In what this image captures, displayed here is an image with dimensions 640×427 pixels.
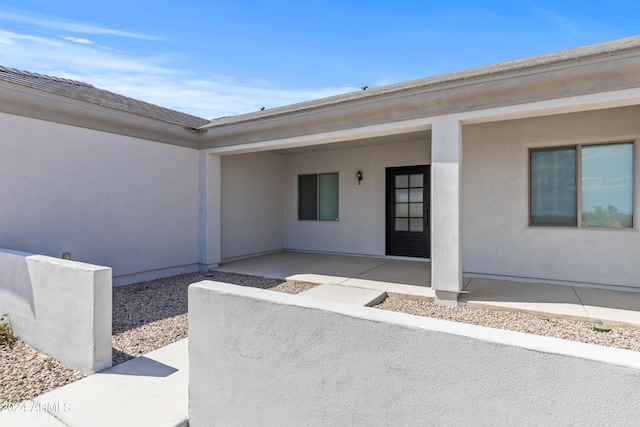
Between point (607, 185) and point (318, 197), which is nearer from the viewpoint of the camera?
point (607, 185)

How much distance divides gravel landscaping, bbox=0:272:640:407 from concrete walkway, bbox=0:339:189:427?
0.74ft

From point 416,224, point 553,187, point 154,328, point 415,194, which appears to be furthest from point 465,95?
point 154,328

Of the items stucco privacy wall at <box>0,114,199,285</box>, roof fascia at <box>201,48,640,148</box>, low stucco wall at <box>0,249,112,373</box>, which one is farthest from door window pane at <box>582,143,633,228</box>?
stucco privacy wall at <box>0,114,199,285</box>

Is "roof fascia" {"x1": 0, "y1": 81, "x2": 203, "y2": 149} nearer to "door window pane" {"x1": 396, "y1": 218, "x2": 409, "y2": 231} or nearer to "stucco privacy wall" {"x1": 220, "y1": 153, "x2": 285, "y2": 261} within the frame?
"stucco privacy wall" {"x1": 220, "y1": 153, "x2": 285, "y2": 261}

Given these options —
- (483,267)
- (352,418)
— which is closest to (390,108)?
(483,267)

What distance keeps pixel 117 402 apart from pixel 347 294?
11.2 feet

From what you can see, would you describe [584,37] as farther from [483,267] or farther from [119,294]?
[119,294]

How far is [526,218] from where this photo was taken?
6.02 meters

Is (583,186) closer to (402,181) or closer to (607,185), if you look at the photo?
(607,185)

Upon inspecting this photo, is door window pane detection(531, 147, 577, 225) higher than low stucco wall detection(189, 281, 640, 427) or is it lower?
higher

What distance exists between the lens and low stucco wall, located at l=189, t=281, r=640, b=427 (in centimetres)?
118

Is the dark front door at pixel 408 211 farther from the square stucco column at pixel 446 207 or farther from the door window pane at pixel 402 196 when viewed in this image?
the square stucco column at pixel 446 207

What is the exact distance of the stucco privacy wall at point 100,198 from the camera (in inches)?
192

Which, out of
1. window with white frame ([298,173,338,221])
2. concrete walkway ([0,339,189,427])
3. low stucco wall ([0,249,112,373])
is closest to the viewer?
concrete walkway ([0,339,189,427])
